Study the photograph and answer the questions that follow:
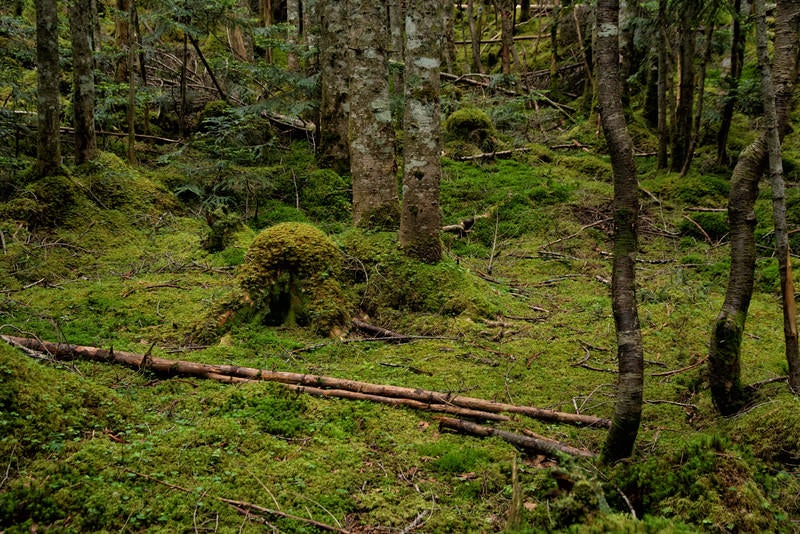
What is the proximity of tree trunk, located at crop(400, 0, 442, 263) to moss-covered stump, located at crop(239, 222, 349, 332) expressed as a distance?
1.24 meters

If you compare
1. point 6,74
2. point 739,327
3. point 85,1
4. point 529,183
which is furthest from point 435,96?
point 6,74

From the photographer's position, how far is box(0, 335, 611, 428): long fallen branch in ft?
14.3

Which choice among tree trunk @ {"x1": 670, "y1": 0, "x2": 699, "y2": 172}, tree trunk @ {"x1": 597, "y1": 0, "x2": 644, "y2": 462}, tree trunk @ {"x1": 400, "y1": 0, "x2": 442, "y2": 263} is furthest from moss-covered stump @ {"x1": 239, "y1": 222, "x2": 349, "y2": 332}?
tree trunk @ {"x1": 670, "y1": 0, "x2": 699, "y2": 172}

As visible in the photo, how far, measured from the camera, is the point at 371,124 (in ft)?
25.9

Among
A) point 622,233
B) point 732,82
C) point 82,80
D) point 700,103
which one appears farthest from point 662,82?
point 82,80

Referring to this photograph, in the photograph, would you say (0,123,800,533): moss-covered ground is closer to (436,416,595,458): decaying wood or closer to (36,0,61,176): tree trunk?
(436,416,595,458): decaying wood

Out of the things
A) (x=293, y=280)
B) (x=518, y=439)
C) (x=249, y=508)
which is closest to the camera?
(x=249, y=508)

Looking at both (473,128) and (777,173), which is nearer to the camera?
(777,173)

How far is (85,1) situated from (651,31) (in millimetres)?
13988

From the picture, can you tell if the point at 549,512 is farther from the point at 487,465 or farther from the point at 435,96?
the point at 435,96

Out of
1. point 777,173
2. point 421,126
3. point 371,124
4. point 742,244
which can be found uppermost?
point 371,124

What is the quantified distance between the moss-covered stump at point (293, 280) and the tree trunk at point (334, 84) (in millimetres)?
5629

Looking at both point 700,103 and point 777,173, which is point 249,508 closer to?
point 777,173

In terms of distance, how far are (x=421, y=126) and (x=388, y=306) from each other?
2365 mm
